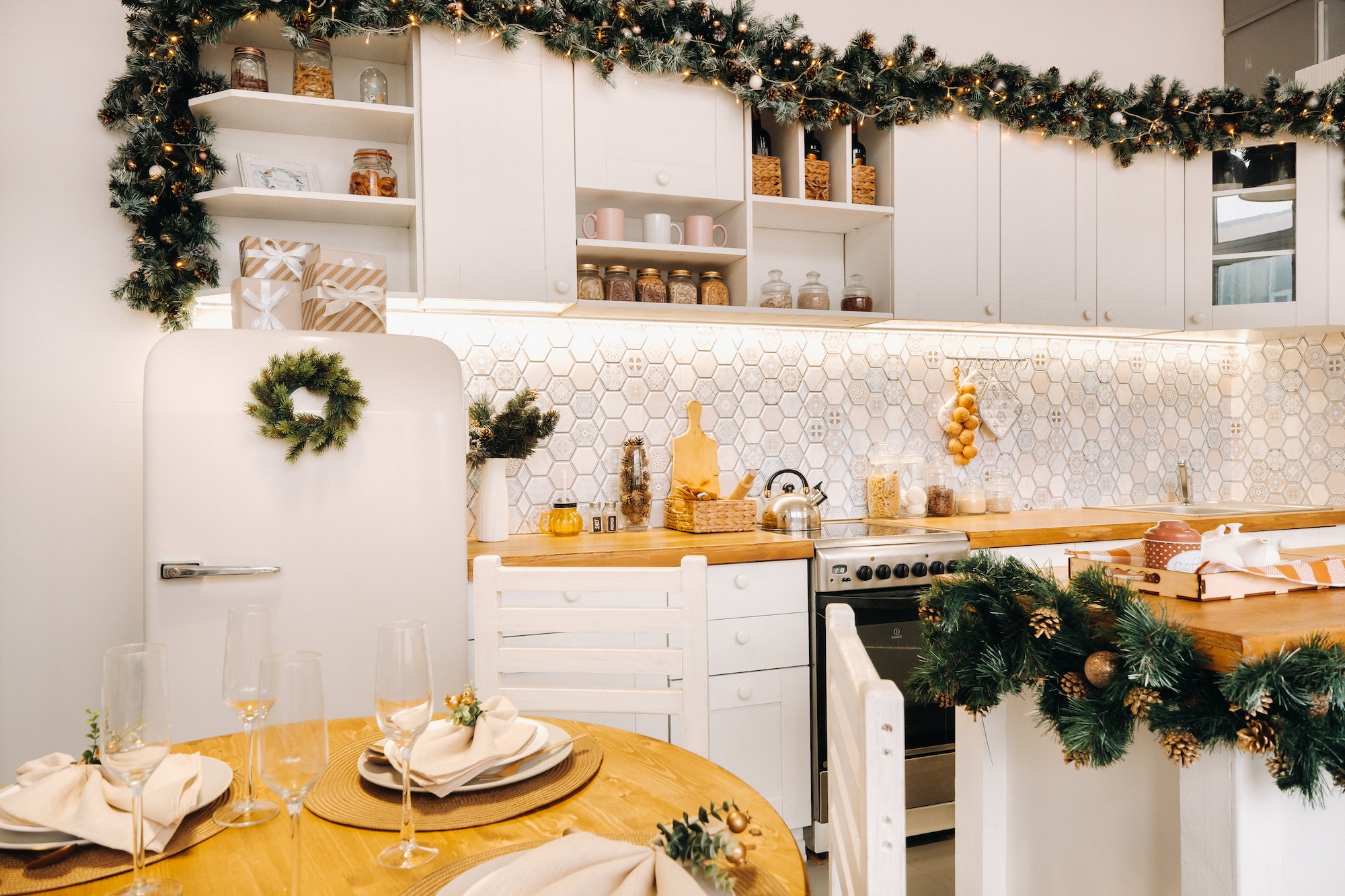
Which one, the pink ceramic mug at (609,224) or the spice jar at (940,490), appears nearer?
the pink ceramic mug at (609,224)

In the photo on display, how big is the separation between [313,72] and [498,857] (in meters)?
2.31

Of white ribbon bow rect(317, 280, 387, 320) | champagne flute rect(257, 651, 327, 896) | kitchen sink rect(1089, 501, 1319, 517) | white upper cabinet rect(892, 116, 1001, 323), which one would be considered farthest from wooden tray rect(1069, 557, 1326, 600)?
kitchen sink rect(1089, 501, 1319, 517)

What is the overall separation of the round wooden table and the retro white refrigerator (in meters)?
0.81

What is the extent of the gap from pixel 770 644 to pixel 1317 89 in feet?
9.99

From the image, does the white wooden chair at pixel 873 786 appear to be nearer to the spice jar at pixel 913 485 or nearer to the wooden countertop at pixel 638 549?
the wooden countertop at pixel 638 549

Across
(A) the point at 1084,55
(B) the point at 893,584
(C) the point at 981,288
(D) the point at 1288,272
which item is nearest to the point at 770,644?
(B) the point at 893,584

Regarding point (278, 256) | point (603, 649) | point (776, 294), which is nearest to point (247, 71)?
point (278, 256)

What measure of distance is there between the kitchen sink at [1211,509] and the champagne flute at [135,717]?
3.24 metres

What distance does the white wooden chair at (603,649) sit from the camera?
1.43 metres

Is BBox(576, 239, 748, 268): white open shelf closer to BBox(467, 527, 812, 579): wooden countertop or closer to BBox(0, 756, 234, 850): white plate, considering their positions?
BBox(467, 527, 812, 579): wooden countertop

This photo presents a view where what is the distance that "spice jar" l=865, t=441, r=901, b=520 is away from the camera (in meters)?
3.11

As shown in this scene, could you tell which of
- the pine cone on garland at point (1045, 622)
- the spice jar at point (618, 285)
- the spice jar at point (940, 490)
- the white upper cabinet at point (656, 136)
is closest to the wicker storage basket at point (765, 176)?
the white upper cabinet at point (656, 136)

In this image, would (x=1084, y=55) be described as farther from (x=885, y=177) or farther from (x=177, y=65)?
(x=177, y=65)

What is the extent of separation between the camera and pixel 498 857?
822 mm
